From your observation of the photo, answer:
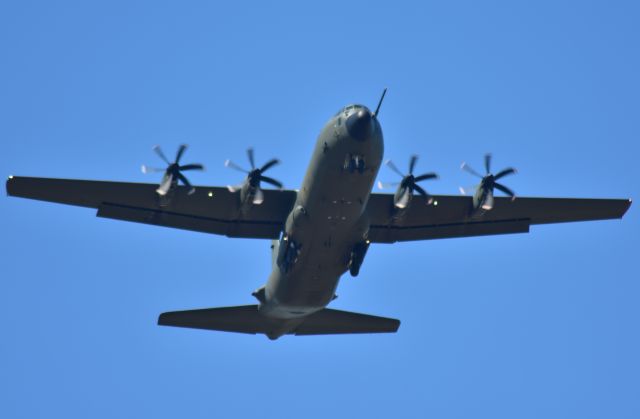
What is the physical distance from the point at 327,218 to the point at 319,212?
1.23 ft

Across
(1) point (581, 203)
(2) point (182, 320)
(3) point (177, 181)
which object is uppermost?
(1) point (581, 203)

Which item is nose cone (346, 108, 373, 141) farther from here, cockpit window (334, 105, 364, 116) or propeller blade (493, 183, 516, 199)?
propeller blade (493, 183, 516, 199)

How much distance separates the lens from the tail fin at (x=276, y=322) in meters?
45.8

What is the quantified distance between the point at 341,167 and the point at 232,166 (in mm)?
4667

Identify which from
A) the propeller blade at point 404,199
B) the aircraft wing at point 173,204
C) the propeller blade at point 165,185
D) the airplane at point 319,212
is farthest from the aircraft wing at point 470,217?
the propeller blade at point 165,185

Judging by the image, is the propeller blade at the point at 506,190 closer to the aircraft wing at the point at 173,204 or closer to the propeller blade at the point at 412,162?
the propeller blade at the point at 412,162

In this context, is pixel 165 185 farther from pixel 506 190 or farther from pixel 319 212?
pixel 506 190

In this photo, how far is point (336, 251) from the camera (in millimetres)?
42531

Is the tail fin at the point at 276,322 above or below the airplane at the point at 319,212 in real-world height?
below

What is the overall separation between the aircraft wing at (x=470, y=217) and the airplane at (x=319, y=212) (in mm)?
41

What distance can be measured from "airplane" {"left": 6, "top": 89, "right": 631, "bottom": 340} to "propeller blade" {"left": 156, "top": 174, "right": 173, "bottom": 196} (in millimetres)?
37

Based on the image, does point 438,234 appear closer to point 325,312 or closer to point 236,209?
Answer: point 325,312

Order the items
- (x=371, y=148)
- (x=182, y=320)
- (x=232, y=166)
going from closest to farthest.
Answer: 1. (x=371, y=148)
2. (x=232, y=166)
3. (x=182, y=320)

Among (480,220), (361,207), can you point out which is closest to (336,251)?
(361,207)
